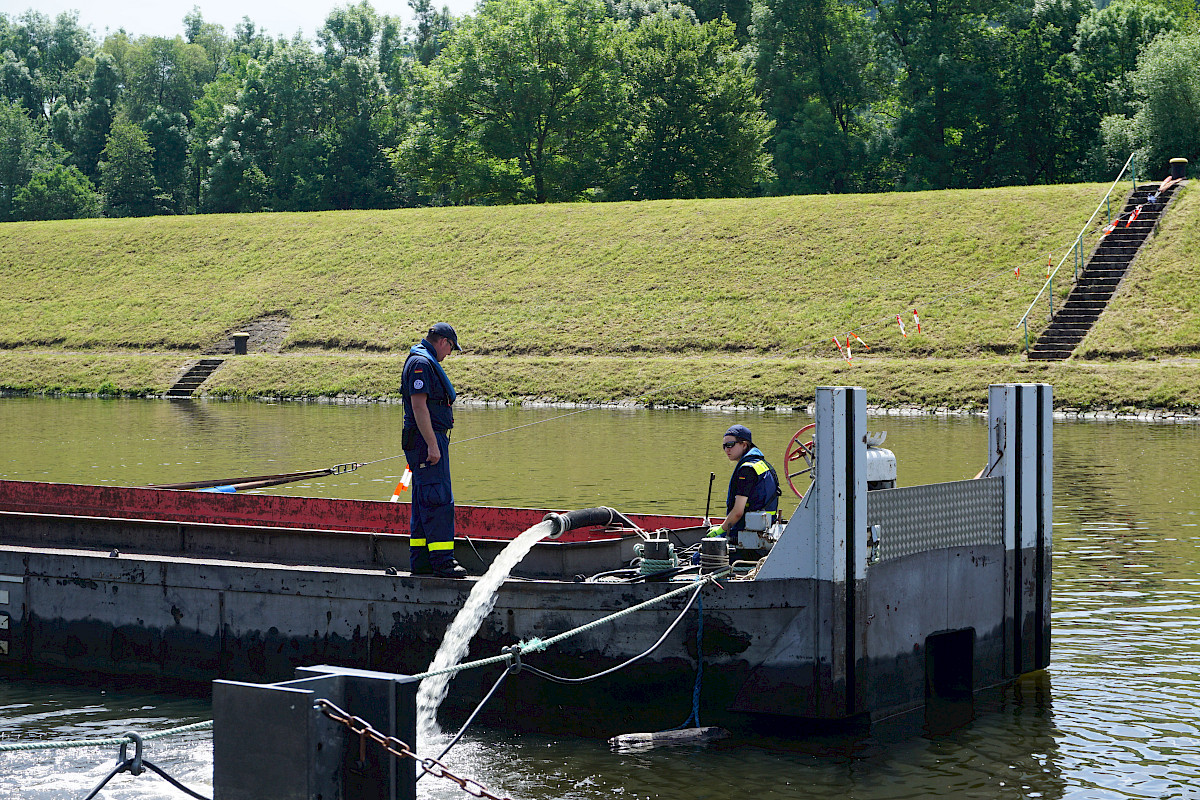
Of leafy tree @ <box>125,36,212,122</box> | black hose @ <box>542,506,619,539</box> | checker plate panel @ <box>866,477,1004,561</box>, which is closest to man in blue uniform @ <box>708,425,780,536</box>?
black hose @ <box>542,506,619,539</box>

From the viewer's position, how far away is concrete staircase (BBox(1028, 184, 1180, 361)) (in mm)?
33031

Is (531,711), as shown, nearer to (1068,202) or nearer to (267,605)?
(267,605)

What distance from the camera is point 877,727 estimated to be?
8.25 metres

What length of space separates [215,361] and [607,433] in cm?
1922

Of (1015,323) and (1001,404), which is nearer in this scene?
(1001,404)

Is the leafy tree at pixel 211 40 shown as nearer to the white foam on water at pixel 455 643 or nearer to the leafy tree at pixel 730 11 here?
the leafy tree at pixel 730 11

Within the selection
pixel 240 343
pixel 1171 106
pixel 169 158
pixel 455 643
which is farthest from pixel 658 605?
pixel 169 158

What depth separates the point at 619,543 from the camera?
Result: 9.52m

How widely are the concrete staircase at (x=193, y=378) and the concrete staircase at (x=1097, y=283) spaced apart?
23.8 meters

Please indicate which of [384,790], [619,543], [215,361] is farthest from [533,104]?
[384,790]

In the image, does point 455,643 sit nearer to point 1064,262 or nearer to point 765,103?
point 1064,262

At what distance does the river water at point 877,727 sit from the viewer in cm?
745

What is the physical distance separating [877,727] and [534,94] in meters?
61.6

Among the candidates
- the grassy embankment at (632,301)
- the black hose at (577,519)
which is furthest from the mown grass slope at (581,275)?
the black hose at (577,519)
